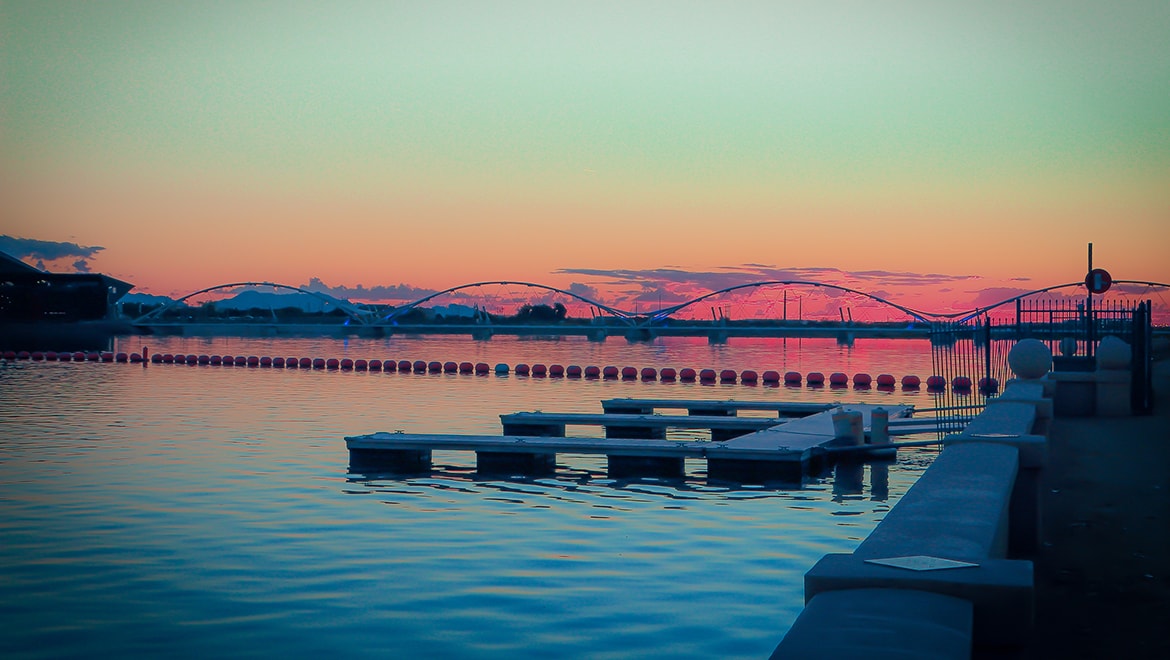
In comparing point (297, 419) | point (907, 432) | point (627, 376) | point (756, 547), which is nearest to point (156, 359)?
point (627, 376)

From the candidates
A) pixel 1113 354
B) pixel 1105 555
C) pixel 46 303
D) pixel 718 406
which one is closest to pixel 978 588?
pixel 1105 555

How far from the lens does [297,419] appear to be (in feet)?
112

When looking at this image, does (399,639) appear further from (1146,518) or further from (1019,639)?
(1146,518)

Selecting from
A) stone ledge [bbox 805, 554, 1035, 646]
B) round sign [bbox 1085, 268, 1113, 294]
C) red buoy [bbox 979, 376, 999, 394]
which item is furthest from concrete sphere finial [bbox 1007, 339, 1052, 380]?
stone ledge [bbox 805, 554, 1035, 646]

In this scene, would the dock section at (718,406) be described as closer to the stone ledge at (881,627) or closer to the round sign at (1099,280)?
the round sign at (1099,280)

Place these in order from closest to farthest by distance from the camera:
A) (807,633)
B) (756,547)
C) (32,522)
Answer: (807,633)
(756,547)
(32,522)

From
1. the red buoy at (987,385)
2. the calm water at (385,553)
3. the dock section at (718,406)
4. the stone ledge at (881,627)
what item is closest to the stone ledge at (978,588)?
the stone ledge at (881,627)

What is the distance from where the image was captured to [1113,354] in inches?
875

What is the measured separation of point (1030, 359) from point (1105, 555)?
1149 cm

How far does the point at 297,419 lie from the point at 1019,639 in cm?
3112

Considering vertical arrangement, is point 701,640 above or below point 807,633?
below

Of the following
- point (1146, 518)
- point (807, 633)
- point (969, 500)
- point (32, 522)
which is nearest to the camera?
point (807, 633)

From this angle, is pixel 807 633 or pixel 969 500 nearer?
pixel 807 633

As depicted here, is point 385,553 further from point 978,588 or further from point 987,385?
point 987,385
